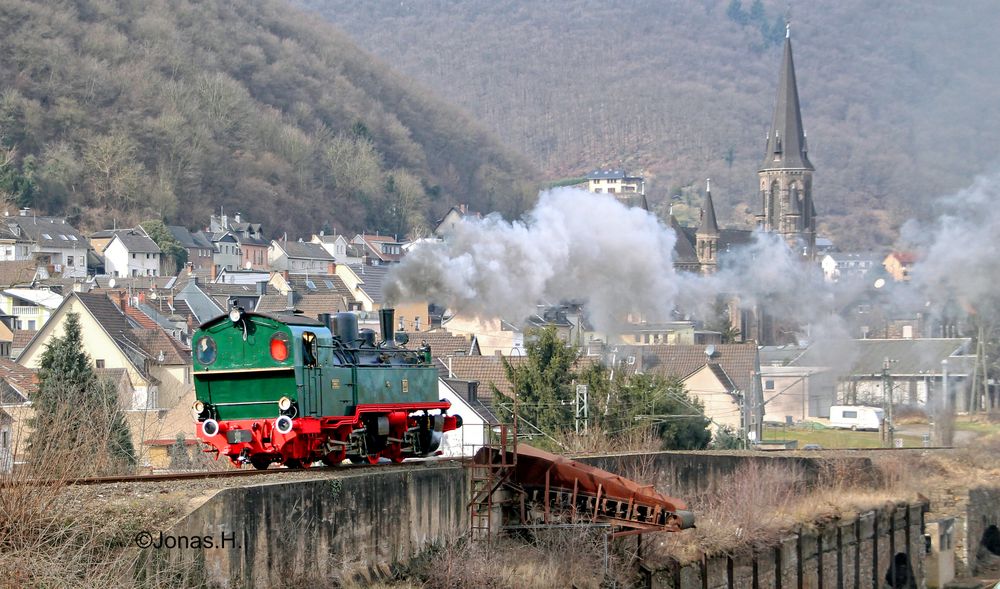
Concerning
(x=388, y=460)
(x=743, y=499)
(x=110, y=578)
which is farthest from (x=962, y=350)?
(x=110, y=578)

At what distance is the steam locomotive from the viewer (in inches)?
945

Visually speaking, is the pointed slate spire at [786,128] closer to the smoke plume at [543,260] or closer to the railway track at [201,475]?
the smoke plume at [543,260]

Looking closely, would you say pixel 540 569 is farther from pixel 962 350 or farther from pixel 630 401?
pixel 962 350

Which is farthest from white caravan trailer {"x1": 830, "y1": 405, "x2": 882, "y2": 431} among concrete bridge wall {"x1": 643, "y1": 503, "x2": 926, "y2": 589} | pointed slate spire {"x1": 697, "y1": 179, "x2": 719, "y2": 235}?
pointed slate spire {"x1": 697, "y1": 179, "x2": 719, "y2": 235}

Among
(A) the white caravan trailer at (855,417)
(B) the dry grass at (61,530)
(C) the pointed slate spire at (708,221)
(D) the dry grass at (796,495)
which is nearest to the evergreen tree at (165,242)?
(C) the pointed slate spire at (708,221)

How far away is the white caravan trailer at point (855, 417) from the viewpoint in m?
73.9

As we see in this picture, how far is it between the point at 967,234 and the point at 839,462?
22.6m

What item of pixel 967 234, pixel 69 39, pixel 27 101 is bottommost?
pixel 967 234

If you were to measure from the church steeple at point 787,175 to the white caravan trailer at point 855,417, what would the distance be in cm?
9238

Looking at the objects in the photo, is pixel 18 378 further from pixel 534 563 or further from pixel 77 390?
pixel 534 563

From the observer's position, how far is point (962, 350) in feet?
221

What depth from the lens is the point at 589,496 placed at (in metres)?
28.2

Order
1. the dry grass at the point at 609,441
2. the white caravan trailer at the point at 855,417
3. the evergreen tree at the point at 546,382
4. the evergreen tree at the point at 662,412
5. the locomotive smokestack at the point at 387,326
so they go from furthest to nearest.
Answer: the white caravan trailer at the point at 855,417, the evergreen tree at the point at 546,382, the evergreen tree at the point at 662,412, the dry grass at the point at 609,441, the locomotive smokestack at the point at 387,326

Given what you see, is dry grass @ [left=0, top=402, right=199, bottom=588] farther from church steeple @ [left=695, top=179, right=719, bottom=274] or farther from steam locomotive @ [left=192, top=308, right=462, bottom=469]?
church steeple @ [left=695, top=179, right=719, bottom=274]
